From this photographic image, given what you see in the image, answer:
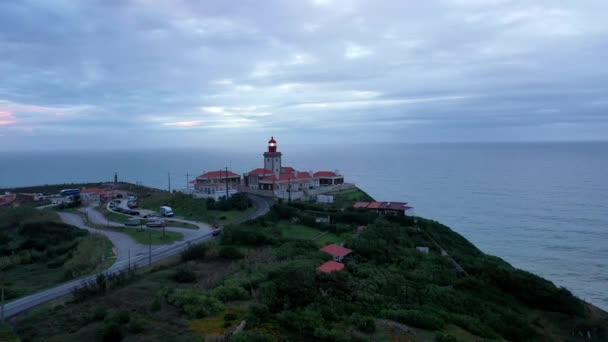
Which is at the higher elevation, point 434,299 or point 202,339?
point 202,339

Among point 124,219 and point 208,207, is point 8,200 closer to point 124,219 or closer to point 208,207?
point 124,219

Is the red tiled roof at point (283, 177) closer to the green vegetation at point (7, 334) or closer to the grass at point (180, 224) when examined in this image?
the grass at point (180, 224)

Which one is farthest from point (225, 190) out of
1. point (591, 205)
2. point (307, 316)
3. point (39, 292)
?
point (591, 205)

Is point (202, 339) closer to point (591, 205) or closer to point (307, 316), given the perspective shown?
point (307, 316)

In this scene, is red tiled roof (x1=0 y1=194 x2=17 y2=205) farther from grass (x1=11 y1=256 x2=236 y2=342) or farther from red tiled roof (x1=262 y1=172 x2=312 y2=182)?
grass (x1=11 y1=256 x2=236 y2=342)

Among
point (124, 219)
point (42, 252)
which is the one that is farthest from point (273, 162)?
point (42, 252)

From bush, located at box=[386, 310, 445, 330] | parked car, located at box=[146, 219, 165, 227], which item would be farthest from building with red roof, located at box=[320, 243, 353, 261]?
parked car, located at box=[146, 219, 165, 227]

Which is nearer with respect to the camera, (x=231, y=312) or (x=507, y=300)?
(x=231, y=312)
